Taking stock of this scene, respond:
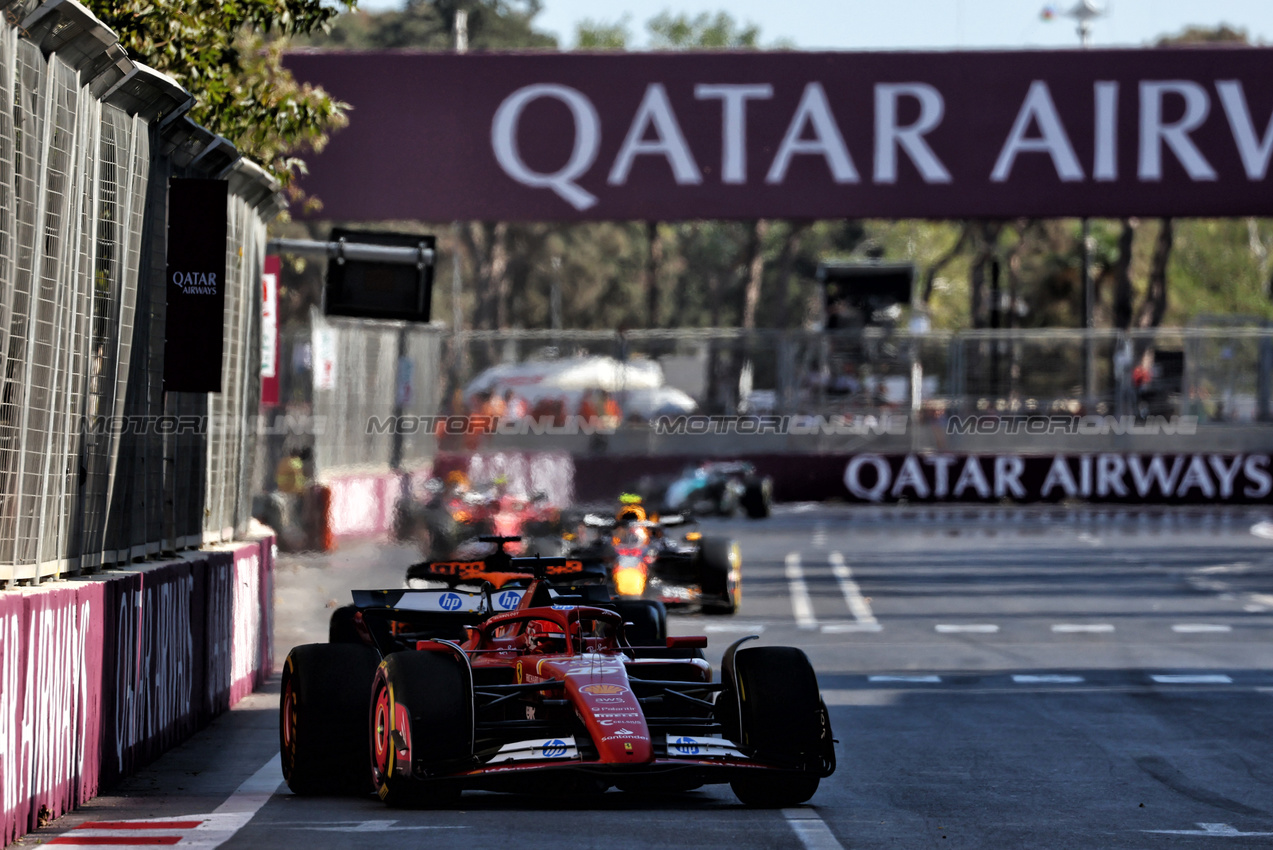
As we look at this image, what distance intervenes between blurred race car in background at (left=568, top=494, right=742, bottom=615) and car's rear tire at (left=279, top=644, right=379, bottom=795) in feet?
28.6

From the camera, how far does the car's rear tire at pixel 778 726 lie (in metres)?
8.27

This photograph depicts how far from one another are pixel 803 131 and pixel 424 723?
21070 mm

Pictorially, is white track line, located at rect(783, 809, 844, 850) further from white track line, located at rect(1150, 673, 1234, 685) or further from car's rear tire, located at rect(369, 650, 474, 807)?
white track line, located at rect(1150, 673, 1234, 685)

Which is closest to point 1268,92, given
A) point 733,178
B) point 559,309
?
point 733,178

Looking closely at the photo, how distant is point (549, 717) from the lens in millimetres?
8672

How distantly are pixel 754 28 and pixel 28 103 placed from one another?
310ft

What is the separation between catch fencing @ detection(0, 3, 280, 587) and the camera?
7.97 meters

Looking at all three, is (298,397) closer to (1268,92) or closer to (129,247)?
(1268,92)

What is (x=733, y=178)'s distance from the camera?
2830 centimetres

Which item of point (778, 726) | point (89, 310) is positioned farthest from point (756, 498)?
point (778, 726)
